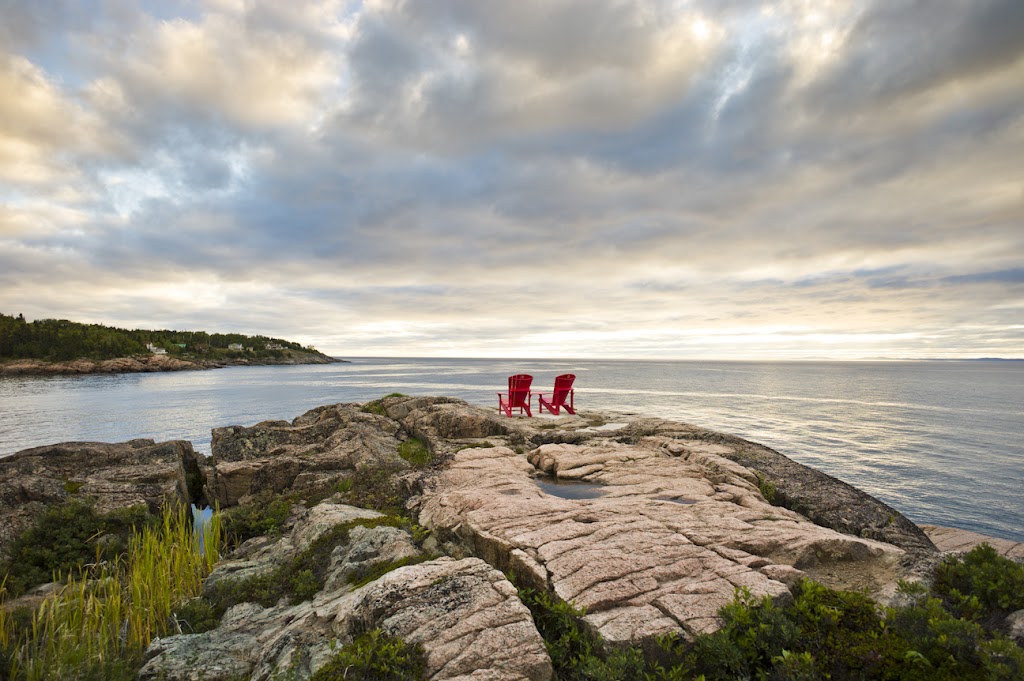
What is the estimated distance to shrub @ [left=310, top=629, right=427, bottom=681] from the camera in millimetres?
4742

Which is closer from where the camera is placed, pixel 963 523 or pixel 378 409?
pixel 963 523

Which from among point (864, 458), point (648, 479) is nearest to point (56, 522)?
point (648, 479)

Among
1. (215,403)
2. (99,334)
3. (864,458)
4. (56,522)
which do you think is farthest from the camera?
(99,334)

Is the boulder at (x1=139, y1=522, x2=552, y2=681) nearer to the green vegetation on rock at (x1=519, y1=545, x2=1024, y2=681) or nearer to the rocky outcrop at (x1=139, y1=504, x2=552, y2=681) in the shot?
the rocky outcrop at (x1=139, y1=504, x2=552, y2=681)

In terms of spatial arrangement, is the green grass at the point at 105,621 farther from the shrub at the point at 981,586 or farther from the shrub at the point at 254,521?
the shrub at the point at 981,586

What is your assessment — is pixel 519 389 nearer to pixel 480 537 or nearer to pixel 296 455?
pixel 296 455

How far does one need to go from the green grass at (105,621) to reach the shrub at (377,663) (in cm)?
285

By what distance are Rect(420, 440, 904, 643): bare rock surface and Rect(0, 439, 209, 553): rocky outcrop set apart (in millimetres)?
8226

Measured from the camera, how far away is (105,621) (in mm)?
6738

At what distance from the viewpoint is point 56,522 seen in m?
10.3

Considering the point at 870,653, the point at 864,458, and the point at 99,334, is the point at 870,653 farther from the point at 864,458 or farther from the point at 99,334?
the point at 99,334

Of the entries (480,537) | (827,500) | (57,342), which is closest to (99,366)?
(57,342)

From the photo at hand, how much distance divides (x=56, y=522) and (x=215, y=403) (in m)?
67.4

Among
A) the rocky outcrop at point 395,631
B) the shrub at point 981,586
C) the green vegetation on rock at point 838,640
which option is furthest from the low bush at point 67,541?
the shrub at point 981,586
